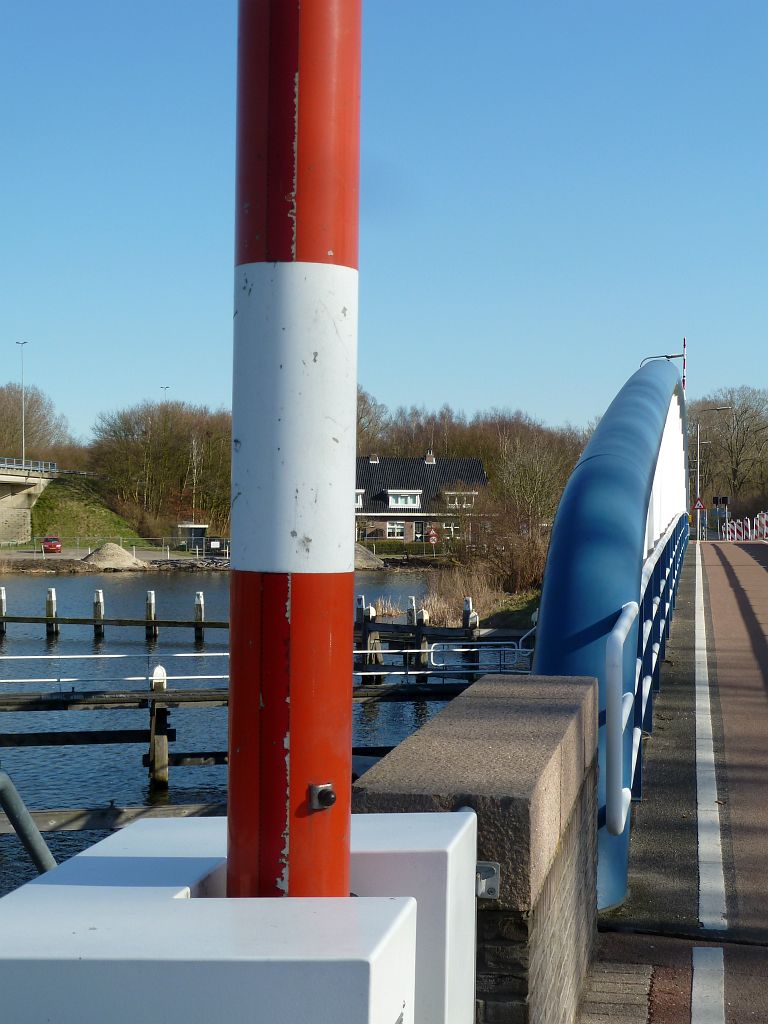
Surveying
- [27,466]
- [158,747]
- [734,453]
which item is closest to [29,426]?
[27,466]

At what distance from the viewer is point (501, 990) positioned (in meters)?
2.83

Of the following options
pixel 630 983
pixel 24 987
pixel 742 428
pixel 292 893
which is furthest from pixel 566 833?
pixel 742 428

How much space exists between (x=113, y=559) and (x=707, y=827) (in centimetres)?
6703

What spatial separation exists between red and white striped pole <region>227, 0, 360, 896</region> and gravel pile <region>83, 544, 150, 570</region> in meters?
68.8

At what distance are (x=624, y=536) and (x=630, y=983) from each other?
237 centimetres

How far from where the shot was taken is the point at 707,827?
536cm

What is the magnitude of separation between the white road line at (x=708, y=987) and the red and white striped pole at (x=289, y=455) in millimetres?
1819

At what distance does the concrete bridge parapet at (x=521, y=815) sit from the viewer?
9.26 ft

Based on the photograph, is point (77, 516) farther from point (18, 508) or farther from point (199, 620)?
point (199, 620)

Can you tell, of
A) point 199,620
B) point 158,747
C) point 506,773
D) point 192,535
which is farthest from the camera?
point 192,535

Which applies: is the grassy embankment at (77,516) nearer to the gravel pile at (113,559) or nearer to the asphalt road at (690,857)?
the gravel pile at (113,559)

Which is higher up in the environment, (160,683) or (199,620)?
(160,683)

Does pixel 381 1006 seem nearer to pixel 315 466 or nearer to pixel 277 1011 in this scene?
pixel 277 1011

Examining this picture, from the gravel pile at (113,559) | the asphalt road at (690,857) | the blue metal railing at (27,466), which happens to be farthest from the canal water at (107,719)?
the blue metal railing at (27,466)
